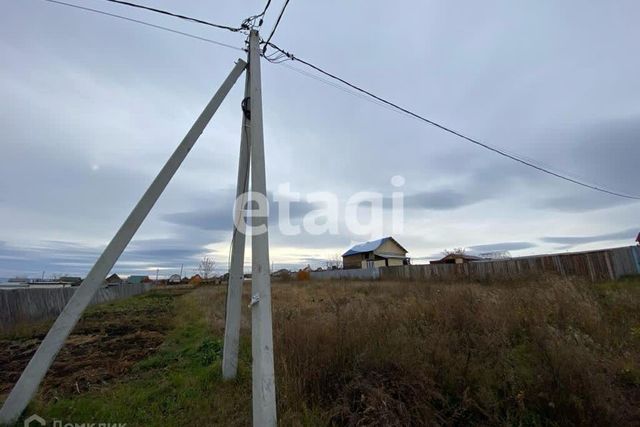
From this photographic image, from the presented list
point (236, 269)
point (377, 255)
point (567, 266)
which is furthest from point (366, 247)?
point (236, 269)

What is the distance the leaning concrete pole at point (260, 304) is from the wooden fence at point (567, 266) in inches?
571

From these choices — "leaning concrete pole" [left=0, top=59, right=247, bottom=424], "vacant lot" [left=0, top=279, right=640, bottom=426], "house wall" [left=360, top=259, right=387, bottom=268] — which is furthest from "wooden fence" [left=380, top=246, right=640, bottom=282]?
"house wall" [left=360, top=259, right=387, bottom=268]

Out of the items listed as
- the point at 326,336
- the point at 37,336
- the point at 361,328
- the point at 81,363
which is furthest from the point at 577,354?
the point at 37,336

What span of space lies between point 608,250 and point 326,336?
18.7 meters

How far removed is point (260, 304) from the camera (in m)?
3.08

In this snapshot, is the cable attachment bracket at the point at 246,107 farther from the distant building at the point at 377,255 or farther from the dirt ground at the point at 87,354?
the distant building at the point at 377,255

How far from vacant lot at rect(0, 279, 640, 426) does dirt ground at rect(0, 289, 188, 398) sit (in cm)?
6

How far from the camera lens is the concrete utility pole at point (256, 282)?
112 inches

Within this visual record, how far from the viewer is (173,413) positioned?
142 inches

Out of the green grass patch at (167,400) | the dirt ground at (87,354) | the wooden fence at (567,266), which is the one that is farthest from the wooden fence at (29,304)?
the wooden fence at (567,266)

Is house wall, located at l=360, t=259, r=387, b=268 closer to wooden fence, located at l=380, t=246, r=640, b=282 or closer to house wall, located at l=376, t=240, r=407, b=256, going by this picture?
house wall, located at l=376, t=240, r=407, b=256

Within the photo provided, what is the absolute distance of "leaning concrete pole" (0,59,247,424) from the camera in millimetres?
3156

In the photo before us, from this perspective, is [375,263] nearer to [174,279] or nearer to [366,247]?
[366,247]

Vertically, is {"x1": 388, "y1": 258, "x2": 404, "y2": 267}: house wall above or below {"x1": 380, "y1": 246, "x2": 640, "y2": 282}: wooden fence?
above
